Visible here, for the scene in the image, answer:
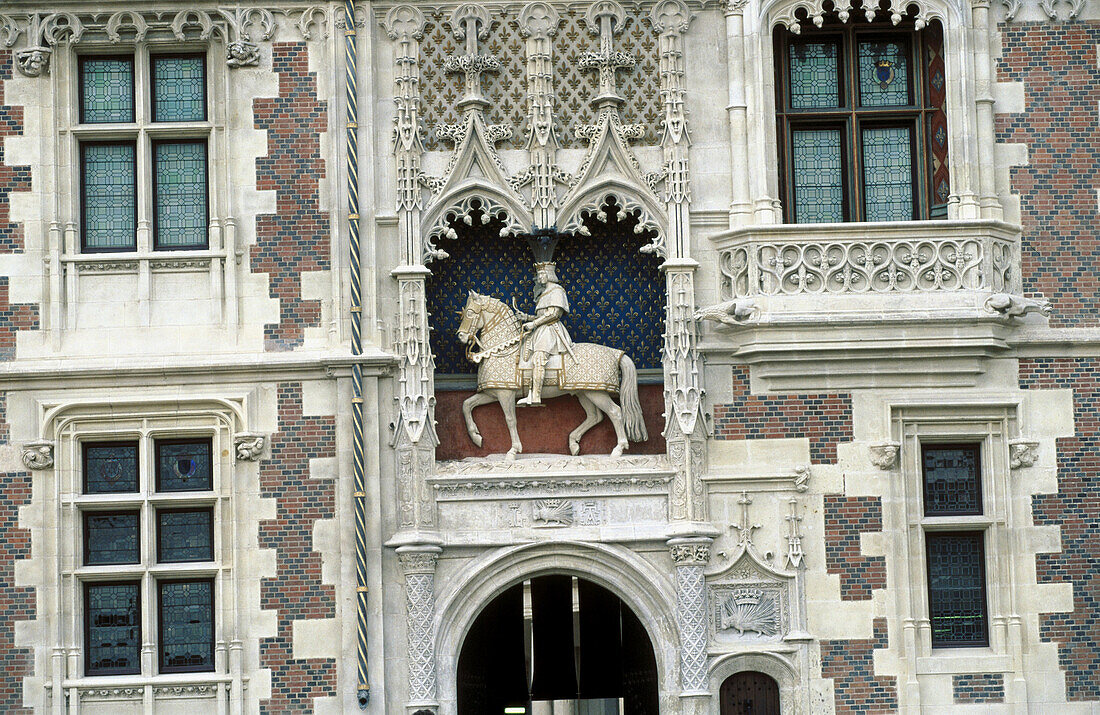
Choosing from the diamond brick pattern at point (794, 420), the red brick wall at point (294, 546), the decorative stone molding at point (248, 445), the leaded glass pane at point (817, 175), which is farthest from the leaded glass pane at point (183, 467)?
the leaded glass pane at point (817, 175)

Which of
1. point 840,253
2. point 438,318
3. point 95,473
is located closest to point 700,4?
point 840,253

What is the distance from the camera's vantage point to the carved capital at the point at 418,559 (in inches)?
668

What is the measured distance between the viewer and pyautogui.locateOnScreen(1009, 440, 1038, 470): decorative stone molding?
17.3 meters

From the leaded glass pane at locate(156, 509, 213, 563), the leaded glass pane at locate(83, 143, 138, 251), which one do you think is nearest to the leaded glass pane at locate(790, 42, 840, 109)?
the leaded glass pane at locate(83, 143, 138, 251)

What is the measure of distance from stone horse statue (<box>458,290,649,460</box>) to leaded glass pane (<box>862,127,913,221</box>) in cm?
306

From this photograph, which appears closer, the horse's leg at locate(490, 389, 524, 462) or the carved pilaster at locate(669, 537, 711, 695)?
the carved pilaster at locate(669, 537, 711, 695)

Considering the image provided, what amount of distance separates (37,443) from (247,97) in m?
4.02

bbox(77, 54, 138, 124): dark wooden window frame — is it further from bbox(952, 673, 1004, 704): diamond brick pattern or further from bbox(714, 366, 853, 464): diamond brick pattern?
bbox(952, 673, 1004, 704): diamond brick pattern

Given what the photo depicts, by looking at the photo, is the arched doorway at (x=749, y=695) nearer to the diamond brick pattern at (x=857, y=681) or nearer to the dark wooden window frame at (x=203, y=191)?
the diamond brick pattern at (x=857, y=681)

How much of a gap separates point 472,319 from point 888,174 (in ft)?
15.0

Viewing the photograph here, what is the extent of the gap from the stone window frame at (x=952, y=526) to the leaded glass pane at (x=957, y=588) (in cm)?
9

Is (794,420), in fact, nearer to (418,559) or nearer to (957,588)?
(957,588)

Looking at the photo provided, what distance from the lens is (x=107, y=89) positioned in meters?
17.9

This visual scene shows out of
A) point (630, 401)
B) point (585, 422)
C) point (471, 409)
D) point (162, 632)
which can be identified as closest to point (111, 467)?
point (162, 632)
